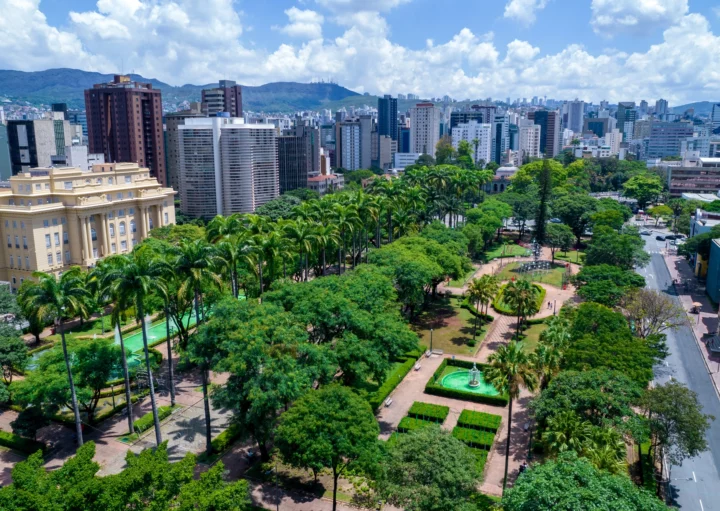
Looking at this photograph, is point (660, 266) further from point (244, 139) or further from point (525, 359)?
point (244, 139)

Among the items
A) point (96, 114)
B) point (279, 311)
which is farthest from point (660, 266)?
point (96, 114)

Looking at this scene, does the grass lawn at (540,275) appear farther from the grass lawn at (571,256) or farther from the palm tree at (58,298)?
the palm tree at (58,298)

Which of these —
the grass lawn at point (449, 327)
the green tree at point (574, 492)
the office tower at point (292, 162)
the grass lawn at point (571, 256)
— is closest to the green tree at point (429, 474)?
the green tree at point (574, 492)

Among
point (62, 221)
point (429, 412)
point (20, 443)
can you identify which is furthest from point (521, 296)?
point (62, 221)

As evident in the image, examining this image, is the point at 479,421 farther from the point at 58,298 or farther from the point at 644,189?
the point at 644,189

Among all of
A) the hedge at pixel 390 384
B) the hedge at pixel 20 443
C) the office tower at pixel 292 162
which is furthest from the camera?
the office tower at pixel 292 162

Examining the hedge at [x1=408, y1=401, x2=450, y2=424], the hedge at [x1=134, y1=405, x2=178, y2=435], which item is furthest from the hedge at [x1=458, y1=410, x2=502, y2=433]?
the hedge at [x1=134, y1=405, x2=178, y2=435]

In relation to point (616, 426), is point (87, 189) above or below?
above

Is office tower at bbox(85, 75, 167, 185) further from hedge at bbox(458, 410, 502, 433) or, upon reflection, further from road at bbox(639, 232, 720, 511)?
hedge at bbox(458, 410, 502, 433)
